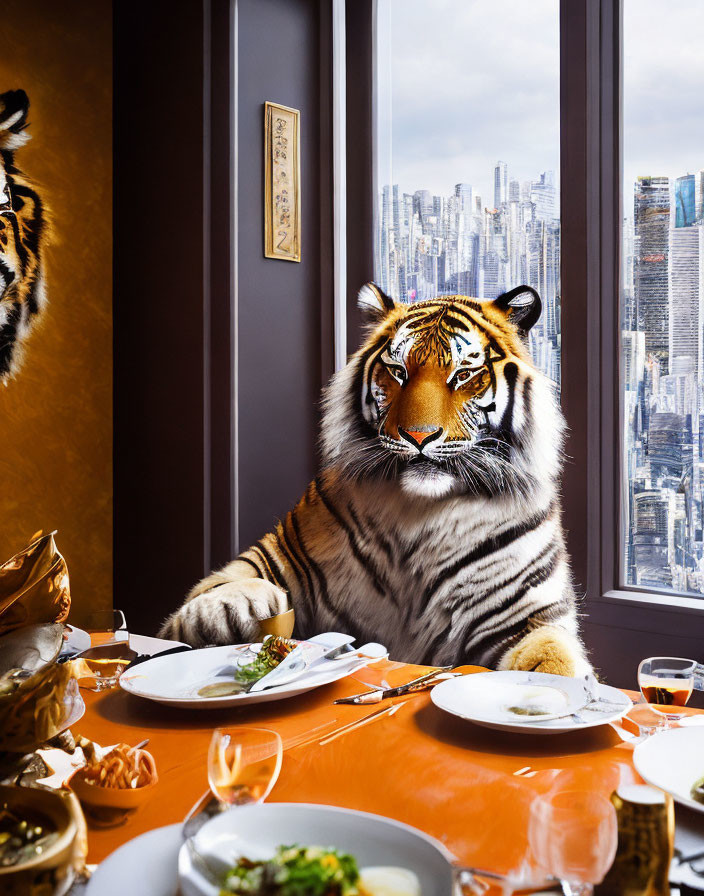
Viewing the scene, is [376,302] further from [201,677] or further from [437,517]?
[201,677]

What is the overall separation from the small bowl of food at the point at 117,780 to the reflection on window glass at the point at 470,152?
1.61 meters

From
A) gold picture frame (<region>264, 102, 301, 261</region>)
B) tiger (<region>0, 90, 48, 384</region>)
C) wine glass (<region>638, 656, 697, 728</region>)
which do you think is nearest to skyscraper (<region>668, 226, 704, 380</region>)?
wine glass (<region>638, 656, 697, 728</region>)

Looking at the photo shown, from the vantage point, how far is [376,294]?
2.10 metres

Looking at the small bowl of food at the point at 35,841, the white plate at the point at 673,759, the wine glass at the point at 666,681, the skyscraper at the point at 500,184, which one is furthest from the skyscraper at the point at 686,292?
the small bowl of food at the point at 35,841

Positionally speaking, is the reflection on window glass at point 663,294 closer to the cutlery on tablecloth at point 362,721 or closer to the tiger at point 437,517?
the tiger at point 437,517

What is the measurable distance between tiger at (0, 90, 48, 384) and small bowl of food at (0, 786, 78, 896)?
2186mm

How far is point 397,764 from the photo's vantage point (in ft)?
2.72

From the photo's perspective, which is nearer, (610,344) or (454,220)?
(610,344)

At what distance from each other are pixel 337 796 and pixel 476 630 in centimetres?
112

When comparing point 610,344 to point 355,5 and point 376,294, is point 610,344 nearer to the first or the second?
point 376,294

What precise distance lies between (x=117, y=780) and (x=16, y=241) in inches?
85.6

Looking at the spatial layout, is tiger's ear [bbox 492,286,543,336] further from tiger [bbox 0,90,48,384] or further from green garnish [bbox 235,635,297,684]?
tiger [bbox 0,90,48,384]

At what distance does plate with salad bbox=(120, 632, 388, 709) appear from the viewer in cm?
101

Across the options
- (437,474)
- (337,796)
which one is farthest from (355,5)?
(337,796)
